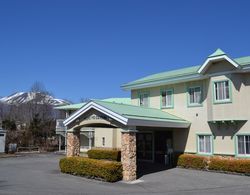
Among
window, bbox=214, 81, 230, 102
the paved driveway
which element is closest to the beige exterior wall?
window, bbox=214, 81, 230, 102

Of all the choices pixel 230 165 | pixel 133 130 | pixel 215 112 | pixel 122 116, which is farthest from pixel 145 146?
pixel 122 116

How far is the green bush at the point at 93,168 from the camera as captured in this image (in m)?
17.0

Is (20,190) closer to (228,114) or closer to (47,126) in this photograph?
(228,114)

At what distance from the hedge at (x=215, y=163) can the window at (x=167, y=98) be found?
181 inches

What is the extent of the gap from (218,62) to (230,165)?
23.5 ft

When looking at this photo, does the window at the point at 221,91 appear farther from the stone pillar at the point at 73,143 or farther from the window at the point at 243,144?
the stone pillar at the point at 73,143

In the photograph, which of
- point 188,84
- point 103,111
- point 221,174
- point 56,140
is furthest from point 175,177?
point 56,140

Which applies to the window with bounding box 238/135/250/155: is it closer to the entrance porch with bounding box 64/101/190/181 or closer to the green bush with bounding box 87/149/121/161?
the entrance porch with bounding box 64/101/190/181

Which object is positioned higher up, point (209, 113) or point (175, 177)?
point (209, 113)

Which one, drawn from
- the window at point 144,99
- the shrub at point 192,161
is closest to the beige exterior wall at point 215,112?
the shrub at point 192,161

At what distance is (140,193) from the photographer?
14.4m

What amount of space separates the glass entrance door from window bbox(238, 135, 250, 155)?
8.29 meters

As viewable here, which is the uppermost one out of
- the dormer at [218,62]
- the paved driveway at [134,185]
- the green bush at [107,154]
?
the dormer at [218,62]

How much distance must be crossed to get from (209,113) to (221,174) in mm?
4482
